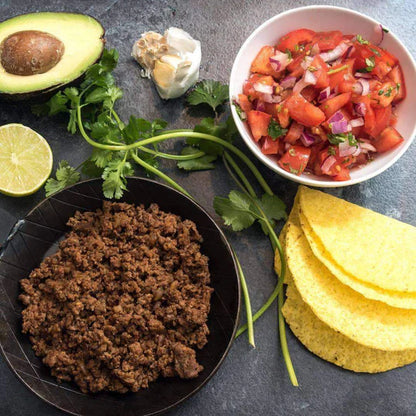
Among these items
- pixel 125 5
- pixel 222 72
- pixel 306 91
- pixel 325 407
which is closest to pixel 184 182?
pixel 222 72

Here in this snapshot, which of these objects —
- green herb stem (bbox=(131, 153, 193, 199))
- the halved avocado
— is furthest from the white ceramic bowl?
the halved avocado

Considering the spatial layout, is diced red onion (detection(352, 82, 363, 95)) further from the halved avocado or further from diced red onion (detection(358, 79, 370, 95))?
the halved avocado

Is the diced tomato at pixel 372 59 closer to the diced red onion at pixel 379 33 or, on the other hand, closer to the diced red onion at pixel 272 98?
the diced red onion at pixel 379 33

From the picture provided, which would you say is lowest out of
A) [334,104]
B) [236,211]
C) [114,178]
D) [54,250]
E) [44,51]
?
[54,250]

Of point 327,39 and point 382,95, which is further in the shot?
point 327,39

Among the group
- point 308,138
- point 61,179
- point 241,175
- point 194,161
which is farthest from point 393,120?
point 61,179

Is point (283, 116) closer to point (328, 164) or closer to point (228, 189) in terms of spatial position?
point (328, 164)

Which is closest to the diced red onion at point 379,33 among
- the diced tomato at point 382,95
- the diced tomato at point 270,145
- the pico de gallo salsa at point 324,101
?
the pico de gallo salsa at point 324,101
